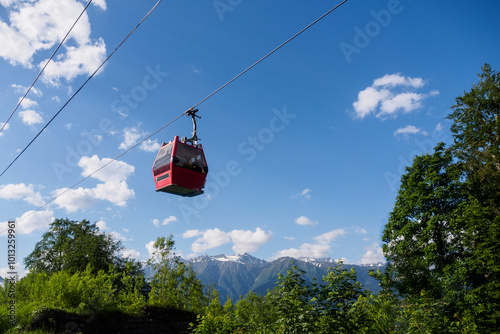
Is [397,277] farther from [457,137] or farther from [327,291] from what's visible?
[327,291]

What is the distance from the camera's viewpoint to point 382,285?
1084cm

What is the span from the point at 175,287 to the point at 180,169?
8105 mm

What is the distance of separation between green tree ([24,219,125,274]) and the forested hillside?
0.29m

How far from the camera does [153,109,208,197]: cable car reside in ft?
37.3

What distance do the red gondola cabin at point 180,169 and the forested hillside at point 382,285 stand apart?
4.49 m

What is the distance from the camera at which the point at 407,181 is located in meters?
29.6

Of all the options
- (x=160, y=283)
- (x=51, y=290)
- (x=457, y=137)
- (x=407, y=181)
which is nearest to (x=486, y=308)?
(x=407, y=181)

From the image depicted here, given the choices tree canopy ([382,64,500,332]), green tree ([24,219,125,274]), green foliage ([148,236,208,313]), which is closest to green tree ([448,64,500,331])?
tree canopy ([382,64,500,332])

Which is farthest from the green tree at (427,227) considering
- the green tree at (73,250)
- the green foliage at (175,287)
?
the green tree at (73,250)

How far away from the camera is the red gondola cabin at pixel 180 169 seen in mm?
11383

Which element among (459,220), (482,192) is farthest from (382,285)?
(482,192)

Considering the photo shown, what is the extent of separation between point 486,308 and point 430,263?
4.58 meters

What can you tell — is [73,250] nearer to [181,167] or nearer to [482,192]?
[181,167]

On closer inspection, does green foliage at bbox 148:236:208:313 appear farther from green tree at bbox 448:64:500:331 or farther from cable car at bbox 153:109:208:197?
green tree at bbox 448:64:500:331
